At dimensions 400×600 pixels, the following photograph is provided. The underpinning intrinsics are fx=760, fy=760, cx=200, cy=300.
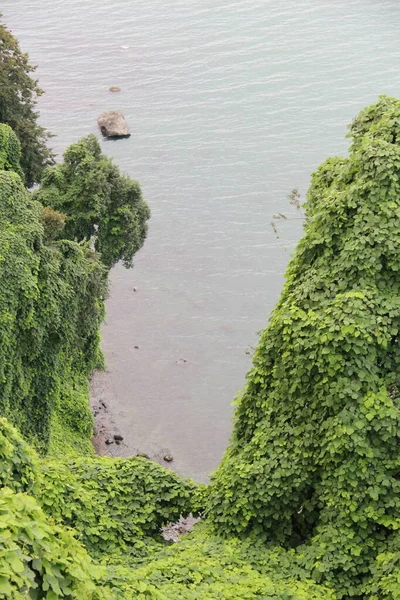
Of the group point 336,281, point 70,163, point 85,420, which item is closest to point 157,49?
point 70,163

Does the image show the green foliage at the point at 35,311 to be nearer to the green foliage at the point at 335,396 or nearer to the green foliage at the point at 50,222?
the green foliage at the point at 50,222

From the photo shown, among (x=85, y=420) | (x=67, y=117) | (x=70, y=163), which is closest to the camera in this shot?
(x=85, y=420)

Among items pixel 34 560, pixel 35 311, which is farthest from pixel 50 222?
pixel 34 560

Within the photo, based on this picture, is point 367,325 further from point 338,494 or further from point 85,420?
point 85,420

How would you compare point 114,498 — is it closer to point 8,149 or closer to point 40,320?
point 40,320

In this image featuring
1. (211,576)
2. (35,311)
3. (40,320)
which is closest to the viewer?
(211,576)

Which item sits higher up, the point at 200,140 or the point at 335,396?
the point at 200,140
